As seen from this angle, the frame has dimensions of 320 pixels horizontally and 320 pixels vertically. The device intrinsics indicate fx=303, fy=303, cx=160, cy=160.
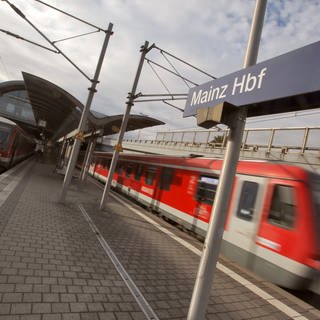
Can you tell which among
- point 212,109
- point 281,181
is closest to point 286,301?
point 281,181

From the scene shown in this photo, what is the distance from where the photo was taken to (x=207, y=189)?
8969 mm

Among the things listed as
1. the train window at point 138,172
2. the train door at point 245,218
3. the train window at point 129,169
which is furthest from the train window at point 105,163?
the train door at point 245,218

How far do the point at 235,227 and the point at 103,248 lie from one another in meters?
3.10

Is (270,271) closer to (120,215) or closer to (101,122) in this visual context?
(120,215)

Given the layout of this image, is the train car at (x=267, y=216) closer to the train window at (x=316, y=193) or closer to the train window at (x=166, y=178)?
A: the train window at (x=316, y=193)

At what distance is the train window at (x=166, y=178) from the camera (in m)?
11.7

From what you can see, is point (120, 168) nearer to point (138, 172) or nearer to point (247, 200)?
point (138, 172)

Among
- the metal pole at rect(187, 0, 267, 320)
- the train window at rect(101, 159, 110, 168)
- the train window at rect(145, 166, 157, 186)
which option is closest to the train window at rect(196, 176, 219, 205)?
the train window at rect(145, 166, 157, 186)

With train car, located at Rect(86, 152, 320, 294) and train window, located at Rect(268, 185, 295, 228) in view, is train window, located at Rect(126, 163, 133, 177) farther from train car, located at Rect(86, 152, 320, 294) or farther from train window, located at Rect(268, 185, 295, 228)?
train window, located at Rect(268, 185, 295, 228)

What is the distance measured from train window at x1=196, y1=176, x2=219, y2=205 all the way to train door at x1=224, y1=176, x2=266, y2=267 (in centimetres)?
114

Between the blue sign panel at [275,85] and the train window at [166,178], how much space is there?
8.40 meters

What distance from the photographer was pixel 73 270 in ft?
16.3

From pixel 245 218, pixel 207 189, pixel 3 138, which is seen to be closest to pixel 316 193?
pixel 245 218

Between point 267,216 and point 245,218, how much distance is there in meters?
0.72
